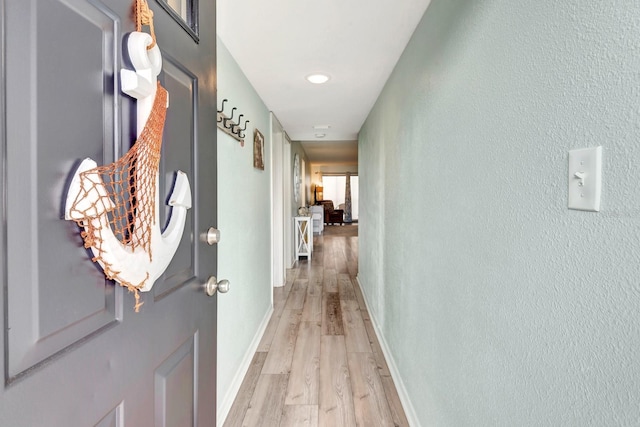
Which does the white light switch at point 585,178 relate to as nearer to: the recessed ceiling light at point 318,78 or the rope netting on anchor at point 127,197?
the rope netting on anchor at point 127,197

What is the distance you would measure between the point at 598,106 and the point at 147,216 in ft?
2.78

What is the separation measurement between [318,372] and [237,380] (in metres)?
0.53

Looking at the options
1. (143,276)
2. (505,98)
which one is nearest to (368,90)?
(505,98)

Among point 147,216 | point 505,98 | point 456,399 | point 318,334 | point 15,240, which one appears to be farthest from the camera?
point 318,334

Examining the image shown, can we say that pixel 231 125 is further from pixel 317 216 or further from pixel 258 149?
pixel 317 216

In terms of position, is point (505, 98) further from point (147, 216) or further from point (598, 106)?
point (147, 216)

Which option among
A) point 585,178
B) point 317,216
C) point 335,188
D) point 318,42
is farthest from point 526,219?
point 335,188

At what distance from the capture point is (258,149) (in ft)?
9.53

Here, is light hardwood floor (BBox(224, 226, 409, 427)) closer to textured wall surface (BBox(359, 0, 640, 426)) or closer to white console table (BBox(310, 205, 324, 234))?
textured wall surface (BBox(359, 0, 640, 426))

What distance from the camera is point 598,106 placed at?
0.58 metres

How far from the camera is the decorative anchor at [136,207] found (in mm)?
542

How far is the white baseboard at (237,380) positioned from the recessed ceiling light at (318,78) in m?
1.99

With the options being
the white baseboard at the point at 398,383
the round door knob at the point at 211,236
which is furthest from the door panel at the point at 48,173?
the white baseboard at the point at 398,383

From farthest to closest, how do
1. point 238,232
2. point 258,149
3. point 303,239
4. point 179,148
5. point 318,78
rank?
1. point 303,239
2. point 258,149
3. point 318,78
4. point 238,232
5. point 179,148
